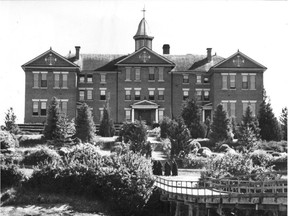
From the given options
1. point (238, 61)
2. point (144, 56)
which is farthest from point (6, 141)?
point (238, 61)

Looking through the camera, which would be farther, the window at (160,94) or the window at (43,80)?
the window at (160,94)

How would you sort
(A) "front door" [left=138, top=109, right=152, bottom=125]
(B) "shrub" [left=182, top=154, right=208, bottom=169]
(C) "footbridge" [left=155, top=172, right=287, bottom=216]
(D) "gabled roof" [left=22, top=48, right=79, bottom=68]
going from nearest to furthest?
(C) "footbridge" [left=155, top=172, right=287, bottom=216] < (B) "shrub" [left=182, top=154, right=208, bottom=169] < (D) "gabled roof" [left=22, top=48, right=79, bottom=68] < (A) "front door" [left=138, top=109, right=152, bottom=125]

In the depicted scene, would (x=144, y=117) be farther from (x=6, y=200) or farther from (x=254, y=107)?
(x=6, y=200)

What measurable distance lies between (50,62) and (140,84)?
10562mm

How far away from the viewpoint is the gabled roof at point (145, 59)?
7025 cm

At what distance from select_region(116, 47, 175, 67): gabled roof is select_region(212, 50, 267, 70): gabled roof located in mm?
5794

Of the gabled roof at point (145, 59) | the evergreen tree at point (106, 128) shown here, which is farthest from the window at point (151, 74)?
the evergreen tree at point (106, 128)

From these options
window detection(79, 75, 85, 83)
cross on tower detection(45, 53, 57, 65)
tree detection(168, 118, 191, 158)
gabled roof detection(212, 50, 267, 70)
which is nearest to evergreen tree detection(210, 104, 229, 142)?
tree detection(168, 118, 191, 158)

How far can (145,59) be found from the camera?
231 ft

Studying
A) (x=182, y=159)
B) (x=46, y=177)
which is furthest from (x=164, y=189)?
(x=182, y=159)

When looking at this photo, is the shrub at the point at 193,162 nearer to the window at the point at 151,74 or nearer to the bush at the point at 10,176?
the bush at the point at 10,176

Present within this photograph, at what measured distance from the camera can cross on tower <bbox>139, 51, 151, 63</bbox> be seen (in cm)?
7025

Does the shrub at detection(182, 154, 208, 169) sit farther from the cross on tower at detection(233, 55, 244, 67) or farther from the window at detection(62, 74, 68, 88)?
the window at detection(62, 74, 68, 88)

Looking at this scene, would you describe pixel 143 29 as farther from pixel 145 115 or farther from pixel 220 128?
pixel 220 128
